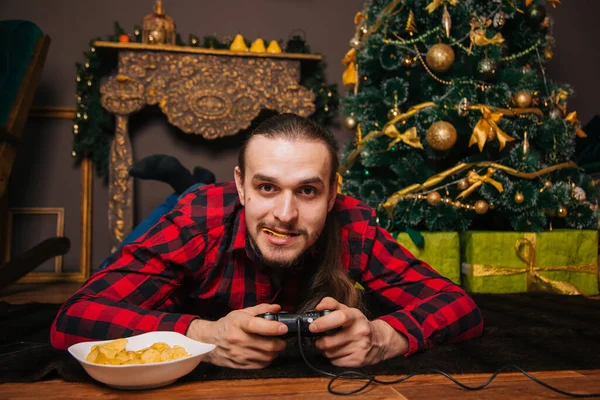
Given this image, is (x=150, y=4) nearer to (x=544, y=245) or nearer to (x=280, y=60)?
(x=280, y=60)

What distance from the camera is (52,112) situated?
2984 mm

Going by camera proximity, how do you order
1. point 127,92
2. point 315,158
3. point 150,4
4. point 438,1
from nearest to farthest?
point 315,158 → point 438,1 → point 127,92 → point 150,4

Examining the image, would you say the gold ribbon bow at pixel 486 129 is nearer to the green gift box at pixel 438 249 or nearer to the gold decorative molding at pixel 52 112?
the green gift box at pixel 438 249

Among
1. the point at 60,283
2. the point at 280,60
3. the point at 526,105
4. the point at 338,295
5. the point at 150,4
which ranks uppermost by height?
the point at 150,4

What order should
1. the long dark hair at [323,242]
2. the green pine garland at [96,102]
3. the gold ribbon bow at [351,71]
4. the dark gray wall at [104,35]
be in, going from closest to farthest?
the long dark hair at [323,242] < the gold ribbon bow at [351,71] < the green pine garland at [96,102] < the dark gray wall at [104,35]

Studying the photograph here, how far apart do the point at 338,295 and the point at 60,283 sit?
2204 millimetres

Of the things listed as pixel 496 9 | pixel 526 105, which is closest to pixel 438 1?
pixel 496 9

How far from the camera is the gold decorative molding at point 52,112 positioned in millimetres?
2969

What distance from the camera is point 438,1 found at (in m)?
2.11

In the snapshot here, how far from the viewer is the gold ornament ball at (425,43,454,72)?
2098 mm

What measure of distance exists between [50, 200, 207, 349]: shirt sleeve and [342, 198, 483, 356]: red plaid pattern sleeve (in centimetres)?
43

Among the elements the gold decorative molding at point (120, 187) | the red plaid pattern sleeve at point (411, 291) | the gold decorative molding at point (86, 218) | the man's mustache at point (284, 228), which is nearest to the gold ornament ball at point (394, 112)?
the red plaid pattern sleeve at point (411, 291)

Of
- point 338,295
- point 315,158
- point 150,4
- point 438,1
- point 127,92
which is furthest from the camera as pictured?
point 150,4

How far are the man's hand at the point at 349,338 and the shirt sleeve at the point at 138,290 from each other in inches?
11.6
